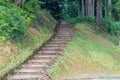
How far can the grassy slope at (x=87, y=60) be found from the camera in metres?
17.0

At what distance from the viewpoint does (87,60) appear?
19516 mm

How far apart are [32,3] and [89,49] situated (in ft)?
18.4

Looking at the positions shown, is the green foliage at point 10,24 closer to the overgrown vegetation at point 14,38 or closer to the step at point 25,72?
the overgrown vegetation at point 14,38

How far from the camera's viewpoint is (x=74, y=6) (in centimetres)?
4647

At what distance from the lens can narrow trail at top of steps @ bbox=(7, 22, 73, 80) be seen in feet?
47.9

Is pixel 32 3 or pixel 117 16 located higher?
pixel 32 3

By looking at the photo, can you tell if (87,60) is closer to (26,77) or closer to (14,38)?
(14,38)

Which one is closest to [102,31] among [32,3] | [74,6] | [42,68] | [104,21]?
[104,21]

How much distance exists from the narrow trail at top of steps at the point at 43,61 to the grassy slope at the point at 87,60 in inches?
15.0

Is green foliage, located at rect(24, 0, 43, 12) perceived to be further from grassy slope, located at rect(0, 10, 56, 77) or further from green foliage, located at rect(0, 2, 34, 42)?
green foliage, located at rect(0, 2, 34, 42)

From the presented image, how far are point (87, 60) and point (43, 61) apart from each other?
129 inches

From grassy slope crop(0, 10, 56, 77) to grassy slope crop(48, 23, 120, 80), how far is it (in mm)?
1604

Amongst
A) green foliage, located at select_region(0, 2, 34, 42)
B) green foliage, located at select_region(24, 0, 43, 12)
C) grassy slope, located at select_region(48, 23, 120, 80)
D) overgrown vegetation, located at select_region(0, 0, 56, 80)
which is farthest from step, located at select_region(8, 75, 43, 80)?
green foliage, located at select_region(24, 0, 43, 12)

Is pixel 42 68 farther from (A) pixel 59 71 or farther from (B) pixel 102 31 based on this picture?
(B) pixel 102 31
